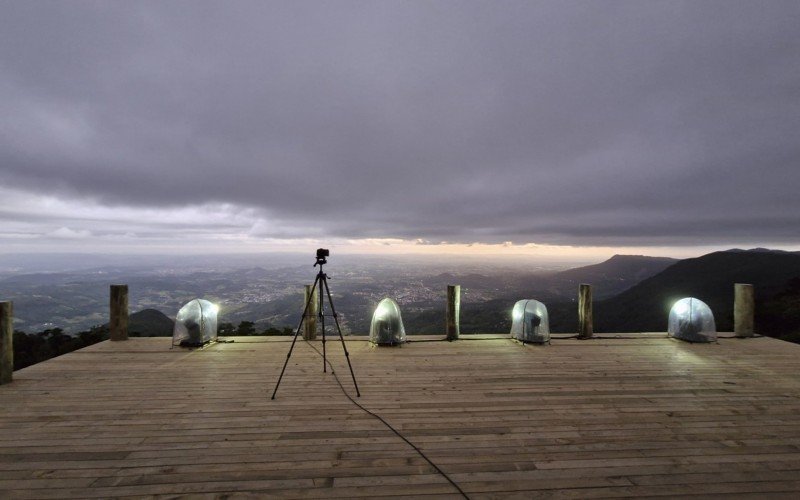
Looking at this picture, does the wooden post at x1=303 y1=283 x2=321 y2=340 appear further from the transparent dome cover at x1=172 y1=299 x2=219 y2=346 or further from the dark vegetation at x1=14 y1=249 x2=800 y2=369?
the dark vegetation at x1=14 y1=249 x2=800 y2=369

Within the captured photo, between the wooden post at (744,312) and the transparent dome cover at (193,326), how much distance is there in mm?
15438

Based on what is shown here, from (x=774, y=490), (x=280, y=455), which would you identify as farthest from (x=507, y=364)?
(x=280, y=455)

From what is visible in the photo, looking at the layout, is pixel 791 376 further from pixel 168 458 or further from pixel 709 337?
pixel 168 458

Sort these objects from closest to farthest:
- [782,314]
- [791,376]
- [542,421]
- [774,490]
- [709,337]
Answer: [774,490], [542,421], [791,376], [709,337], [782,314]

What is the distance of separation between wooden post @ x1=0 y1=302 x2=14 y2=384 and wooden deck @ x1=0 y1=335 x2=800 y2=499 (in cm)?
24

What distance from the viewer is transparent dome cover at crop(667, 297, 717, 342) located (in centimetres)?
889

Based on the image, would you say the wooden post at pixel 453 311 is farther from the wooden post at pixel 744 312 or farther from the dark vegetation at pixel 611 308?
the wooden post at pixel 744 312

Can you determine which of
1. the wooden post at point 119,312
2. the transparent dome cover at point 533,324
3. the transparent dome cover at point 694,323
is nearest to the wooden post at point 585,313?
the transparent dome cover at point 533,324

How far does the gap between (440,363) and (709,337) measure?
7991mm

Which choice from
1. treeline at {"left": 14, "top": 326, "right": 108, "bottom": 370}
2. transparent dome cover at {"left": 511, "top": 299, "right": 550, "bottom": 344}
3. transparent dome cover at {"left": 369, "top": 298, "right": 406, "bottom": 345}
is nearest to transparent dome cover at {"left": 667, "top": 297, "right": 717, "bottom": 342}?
transparent dome cover at {"left": 511, "top": 299, "right": 550, "bottom": 344}

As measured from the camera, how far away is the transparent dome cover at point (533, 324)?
879cm

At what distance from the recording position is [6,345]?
6.02 meters

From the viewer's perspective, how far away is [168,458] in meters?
3.76

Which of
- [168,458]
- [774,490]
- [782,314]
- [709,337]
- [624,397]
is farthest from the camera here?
[782,314]
